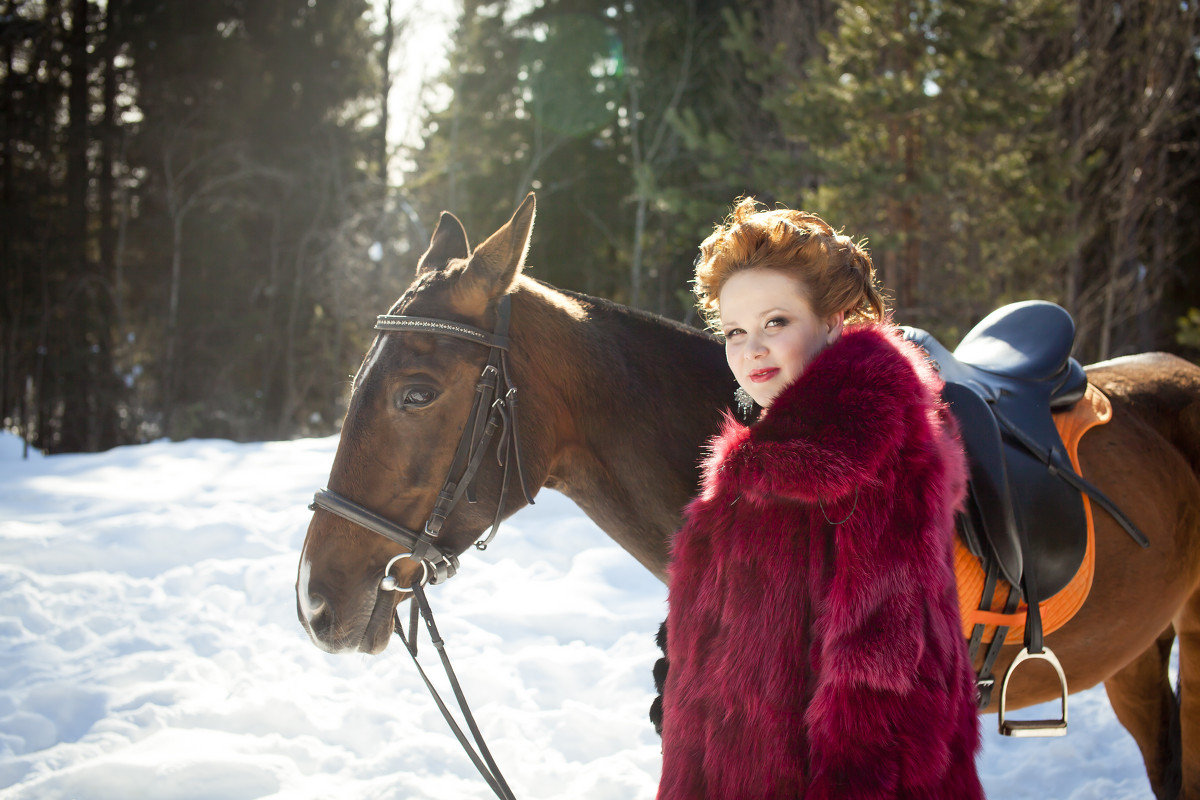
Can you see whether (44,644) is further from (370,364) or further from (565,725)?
(370,364)

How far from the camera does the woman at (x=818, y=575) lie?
40.2 inches

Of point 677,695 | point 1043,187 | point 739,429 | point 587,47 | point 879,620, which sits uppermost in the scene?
point 587,47

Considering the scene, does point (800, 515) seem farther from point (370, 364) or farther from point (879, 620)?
point (370, 364)

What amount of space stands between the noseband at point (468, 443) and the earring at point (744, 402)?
61 cm

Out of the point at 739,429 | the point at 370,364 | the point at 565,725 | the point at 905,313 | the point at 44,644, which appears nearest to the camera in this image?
the point at 739,429

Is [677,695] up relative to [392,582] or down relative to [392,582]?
up

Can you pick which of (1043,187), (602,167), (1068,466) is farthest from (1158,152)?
(1068,466)

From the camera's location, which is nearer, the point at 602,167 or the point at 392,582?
the point at 392,582

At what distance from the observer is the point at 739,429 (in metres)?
1.27

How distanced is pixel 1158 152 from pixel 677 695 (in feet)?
53.3

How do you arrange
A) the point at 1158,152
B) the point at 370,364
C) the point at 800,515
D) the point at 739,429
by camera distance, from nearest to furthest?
1. the point at 800,515
2. the point at 739,429
3. the point at 370,364
4. the point at 1158,152

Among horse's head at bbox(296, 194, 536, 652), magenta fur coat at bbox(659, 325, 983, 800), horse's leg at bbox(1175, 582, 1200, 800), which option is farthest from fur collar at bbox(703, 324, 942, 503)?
horse's leg at bbox(1175, 582, 1200, 800)

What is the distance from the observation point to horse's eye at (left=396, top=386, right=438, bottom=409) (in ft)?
6.09

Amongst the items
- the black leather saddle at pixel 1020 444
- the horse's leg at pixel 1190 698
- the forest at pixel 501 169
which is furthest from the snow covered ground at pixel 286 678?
the forest at pixel 501 169
